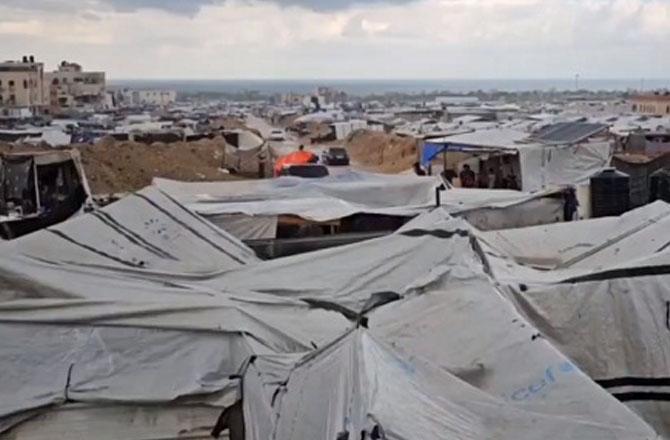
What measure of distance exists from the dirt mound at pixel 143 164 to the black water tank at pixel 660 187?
16.2m

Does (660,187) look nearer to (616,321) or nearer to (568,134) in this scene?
(616,321)

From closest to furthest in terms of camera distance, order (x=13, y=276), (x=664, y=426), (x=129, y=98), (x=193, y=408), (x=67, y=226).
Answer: (x=664, y=426)
(x=193, y=408)
(x=13, y=276)
(x=67, y=226)
(x=129, y=98)

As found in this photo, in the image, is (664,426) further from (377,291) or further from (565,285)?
(377,291)

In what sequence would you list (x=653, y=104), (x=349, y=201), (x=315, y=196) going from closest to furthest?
(x=315, y=196) < (x=349, y=201) < (x=653, y=104)

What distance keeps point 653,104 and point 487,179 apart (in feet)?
172

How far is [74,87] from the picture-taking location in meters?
118

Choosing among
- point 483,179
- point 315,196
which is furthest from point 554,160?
point 315,196

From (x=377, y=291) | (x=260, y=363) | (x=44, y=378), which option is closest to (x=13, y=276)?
(x=44, y=378)

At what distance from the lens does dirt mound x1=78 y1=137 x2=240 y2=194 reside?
29469 millimetres

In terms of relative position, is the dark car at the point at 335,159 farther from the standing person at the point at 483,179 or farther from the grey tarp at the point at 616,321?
the grey tarp at the point at 616,321

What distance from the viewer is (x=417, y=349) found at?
211 inches

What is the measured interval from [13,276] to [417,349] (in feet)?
10.0

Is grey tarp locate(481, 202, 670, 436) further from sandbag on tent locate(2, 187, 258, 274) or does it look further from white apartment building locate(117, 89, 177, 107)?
white apartment building locate(117, 89, 177, 107)

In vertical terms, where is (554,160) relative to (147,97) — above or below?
above
